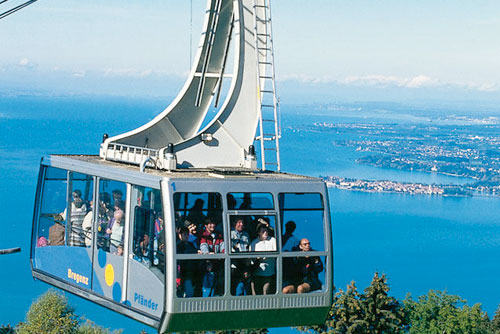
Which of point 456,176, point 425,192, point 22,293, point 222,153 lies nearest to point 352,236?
point 22,293

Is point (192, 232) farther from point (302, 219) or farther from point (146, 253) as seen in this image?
point (302, 219)

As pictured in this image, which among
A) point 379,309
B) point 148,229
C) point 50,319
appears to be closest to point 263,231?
point 148,229

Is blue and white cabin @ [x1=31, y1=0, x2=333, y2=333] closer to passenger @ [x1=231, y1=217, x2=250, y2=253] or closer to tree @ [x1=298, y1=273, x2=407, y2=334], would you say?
passenger @ [x1=231, y1=217, x2=250, y2=253]

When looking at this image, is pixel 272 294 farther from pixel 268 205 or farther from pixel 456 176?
pixel 456 176

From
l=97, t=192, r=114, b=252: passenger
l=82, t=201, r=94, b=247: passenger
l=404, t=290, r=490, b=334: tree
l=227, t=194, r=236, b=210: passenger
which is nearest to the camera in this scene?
l=227, t=194, r=236, b=210: passenger

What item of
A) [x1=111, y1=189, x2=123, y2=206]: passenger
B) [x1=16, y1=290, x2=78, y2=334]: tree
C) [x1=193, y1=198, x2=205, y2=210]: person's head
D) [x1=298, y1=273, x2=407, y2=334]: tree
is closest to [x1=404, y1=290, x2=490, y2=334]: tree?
[x1=298, y1=273, x2=407, y2=334]: tree

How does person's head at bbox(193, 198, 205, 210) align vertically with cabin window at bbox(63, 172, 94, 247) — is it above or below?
above
